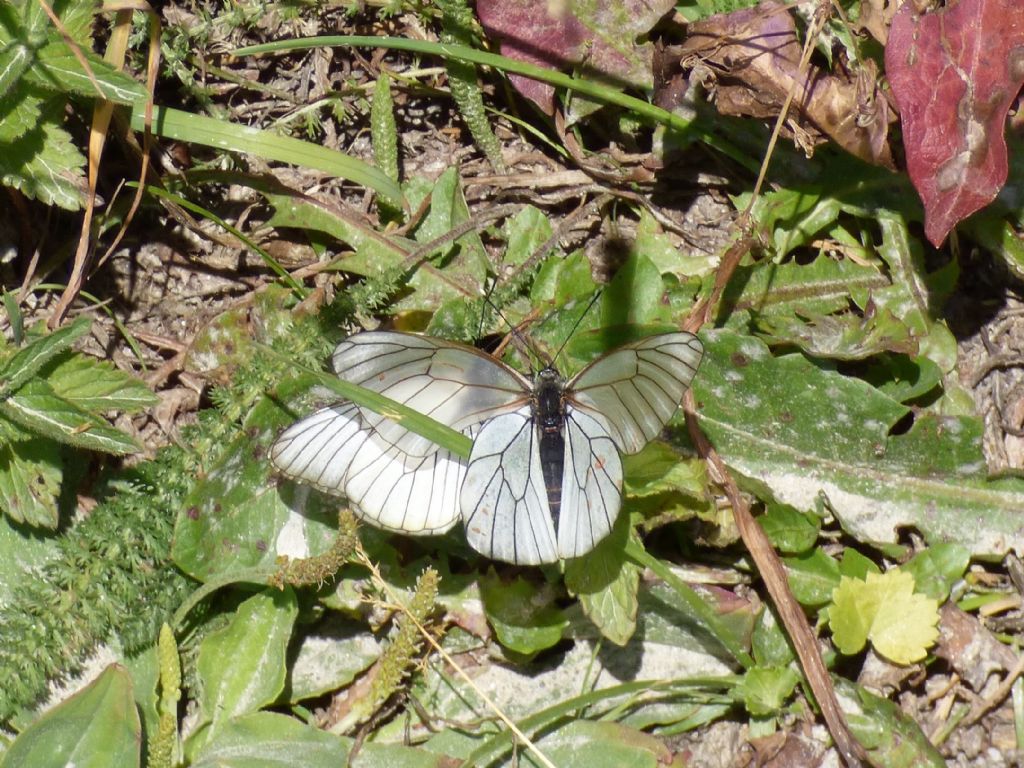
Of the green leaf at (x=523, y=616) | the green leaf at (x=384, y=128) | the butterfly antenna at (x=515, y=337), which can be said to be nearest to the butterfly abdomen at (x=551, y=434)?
the butterfly antenna at (x=515, y=337)

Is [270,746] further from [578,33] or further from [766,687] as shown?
[578,33]

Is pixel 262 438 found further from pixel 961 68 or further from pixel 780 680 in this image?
pixel 961 68

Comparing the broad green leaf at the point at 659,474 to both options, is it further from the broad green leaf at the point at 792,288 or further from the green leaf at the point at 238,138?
the green leaf at the point at 238,138

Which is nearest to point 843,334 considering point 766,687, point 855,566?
point 855,566

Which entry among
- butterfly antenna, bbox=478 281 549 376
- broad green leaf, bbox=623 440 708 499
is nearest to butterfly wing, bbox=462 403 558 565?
broad green leaf, bbox=623 440 708 499

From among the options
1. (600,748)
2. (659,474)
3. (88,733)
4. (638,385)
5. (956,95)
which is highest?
(956,95)

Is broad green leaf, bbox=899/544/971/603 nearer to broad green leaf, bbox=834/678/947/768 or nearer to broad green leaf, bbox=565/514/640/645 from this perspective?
broad green leaf, bbox=834/678/947/768
